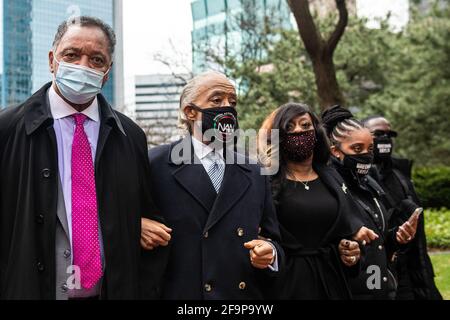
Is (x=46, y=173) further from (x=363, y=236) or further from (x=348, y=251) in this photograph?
(x=363, y=236)

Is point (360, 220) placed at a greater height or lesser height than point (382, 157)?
lesser

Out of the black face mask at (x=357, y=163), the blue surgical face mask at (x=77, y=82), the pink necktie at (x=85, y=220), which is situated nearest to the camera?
the pink necktie at (x=85, y=220)

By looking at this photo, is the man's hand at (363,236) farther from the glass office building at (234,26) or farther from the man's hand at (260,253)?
the glass office building at (234,26)

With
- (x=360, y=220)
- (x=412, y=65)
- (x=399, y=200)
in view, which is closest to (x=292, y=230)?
(x=360, y=220)

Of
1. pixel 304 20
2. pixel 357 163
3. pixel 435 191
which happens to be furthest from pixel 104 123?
pixel 435 191

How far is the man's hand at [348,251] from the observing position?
3879mm

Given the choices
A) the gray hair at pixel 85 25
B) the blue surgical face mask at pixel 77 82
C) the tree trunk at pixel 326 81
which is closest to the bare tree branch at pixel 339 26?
the tree trunk at pixel 326 81

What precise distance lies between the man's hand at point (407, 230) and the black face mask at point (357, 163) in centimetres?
54

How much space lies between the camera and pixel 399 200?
5832mm

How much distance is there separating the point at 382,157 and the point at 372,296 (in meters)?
2.07

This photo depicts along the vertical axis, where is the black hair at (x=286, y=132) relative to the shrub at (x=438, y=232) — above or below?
above

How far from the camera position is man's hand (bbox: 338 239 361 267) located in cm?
388

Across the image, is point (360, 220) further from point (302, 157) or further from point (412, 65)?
point (412, 65)
